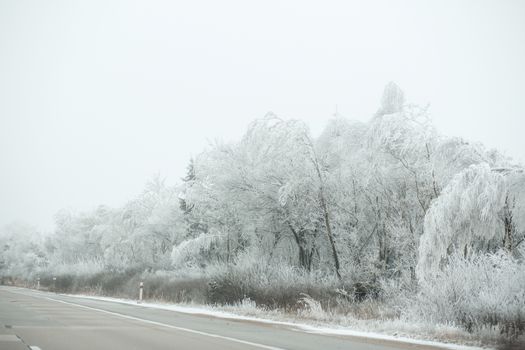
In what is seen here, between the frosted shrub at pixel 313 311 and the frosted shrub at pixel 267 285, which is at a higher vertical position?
the frosted shrub at pixel 267 285

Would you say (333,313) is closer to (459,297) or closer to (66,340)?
(459,297)

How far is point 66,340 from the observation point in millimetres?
10094

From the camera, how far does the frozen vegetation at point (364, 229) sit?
519 inches

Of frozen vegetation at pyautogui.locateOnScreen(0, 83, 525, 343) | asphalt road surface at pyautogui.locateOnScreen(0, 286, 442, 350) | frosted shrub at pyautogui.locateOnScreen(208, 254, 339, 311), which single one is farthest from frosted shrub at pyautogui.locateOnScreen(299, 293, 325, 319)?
asphalt road surface at pyautogui.locateOnScreen(0, 286, 442, 350)

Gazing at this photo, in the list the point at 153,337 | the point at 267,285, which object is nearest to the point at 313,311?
the point at 267,285

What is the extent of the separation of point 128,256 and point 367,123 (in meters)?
25.5

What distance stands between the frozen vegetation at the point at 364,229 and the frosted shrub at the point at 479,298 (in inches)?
1.3

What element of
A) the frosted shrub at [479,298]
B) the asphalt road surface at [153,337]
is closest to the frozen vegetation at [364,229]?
the frosted shrub at [479,298]

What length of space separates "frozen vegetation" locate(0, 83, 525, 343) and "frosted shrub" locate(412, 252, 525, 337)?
0.03 metres

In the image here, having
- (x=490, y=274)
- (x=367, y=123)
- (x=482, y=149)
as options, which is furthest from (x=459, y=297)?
(x=367, y=123)

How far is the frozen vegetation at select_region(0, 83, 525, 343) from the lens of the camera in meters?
Result: 13.2

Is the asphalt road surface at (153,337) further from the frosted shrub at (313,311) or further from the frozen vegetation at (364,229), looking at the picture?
the frozen vegetation at (364,229)

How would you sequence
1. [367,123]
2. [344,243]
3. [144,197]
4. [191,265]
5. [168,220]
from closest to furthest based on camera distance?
[344,243] < [367,123] < [191,265] < [168,220] < [144,197]

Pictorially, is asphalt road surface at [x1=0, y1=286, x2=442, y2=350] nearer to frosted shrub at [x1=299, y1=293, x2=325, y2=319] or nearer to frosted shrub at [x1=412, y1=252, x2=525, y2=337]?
frosted shrub at [x1=299, y1=293, x2=325, y2=319]
